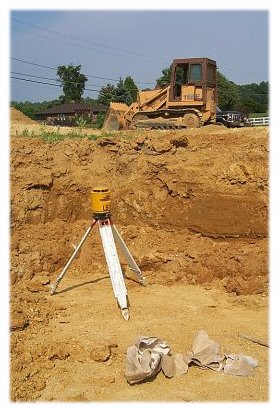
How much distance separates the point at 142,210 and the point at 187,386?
13.1ft

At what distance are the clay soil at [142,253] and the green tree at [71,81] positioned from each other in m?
36.6

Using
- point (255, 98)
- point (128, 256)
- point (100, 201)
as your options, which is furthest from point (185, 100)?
point (255, 98)

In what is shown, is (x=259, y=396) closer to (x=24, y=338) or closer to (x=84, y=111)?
(x=24, y=338)

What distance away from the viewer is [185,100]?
15.2 m

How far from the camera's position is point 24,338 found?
5461 millimetres

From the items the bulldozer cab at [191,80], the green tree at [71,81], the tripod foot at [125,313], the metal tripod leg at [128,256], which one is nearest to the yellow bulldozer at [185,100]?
the bulldozer cab at [191,80]

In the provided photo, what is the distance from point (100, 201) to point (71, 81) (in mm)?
40284

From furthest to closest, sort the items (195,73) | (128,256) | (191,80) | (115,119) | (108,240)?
1. (115,119)
2. (191,80)
3. (195,73)
4. (128,256)
5. (108,240)

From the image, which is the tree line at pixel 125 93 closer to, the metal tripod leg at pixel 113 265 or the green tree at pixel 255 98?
the green tree at pixel 255 98

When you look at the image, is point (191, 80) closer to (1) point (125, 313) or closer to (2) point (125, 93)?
(1) point (125, 313)

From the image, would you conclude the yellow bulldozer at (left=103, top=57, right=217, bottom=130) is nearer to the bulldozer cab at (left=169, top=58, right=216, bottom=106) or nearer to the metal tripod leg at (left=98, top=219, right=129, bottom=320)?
the bulldozer cab at (left=169, top=58, right=216, bottom=106)

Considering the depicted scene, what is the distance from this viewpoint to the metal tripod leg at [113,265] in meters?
5.87

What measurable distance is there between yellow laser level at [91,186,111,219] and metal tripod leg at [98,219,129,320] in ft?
0.43

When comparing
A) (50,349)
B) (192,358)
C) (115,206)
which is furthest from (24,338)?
(115,206)
